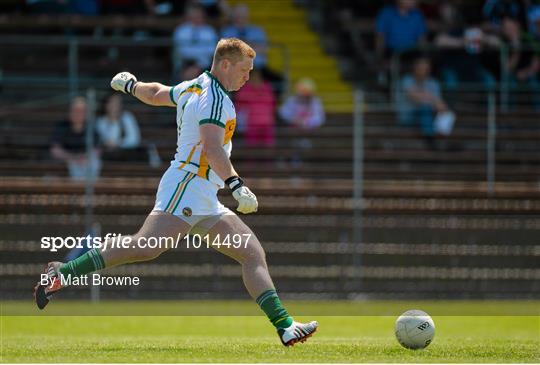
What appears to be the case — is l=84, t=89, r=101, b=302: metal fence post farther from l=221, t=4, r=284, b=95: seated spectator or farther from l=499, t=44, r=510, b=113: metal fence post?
l=499, t=44, r=510, b=113: metal fence post

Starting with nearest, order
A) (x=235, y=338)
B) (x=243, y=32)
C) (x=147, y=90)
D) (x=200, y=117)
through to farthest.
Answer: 1. (x=200, y=117)
2. (x=147, y=90)
3. (x=235, y=338)
4. (x=243, y=32)

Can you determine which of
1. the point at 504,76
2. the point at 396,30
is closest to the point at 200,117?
the point at 396,30

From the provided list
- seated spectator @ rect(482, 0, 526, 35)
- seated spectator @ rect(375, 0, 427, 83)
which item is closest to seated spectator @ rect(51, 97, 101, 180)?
seated spectator @ rect(375, 0, 427, 83)

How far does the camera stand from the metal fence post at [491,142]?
801 inches

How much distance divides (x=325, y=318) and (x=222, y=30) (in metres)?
7.01

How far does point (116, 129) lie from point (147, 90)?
8.66 m

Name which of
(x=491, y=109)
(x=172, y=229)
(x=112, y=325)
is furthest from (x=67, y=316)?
(x=491, y=109)

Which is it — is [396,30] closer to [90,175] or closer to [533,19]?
[533,19]

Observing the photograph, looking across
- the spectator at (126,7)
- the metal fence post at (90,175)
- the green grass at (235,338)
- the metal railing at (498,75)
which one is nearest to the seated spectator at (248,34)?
the spectator at (126,7)

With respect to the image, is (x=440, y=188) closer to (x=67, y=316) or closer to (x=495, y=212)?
(x=495, y=212)

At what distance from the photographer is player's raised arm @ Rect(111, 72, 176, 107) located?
36.0ft

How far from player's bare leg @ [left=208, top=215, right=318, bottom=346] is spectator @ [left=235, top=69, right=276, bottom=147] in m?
9.78

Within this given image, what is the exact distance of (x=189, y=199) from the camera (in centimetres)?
1034

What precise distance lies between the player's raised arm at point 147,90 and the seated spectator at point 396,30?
1143cm
